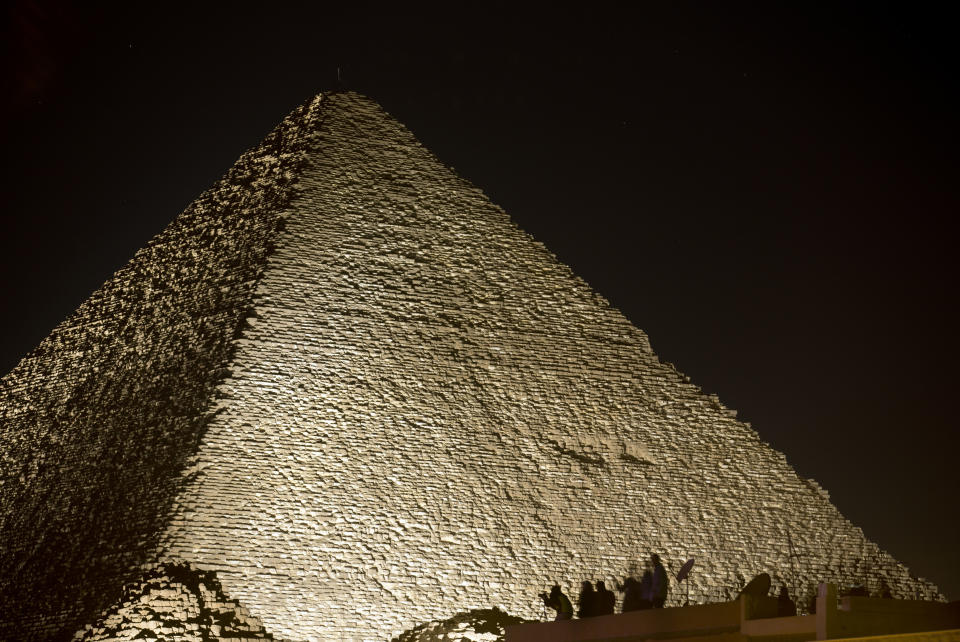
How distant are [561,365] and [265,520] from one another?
5266mm

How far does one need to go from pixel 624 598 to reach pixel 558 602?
150cm

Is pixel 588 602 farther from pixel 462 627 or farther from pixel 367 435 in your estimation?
pixel 367 435

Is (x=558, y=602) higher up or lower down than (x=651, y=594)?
lower down

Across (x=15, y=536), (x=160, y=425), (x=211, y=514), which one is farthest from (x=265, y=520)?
(x=15, y=536)

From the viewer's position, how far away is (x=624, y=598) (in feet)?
79.8

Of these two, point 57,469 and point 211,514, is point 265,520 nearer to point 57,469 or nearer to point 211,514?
point 211,514

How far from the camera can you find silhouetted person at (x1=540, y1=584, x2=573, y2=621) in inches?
904

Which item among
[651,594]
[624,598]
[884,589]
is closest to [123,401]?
[624,598]

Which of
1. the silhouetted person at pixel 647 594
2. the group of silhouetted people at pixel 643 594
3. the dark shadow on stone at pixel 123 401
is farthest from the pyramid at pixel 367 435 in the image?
the silhouetted person at pixel 647 594

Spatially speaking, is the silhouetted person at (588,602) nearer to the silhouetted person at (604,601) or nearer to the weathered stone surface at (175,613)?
the silhouetted person at (604,601)

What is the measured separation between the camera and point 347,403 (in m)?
26.7

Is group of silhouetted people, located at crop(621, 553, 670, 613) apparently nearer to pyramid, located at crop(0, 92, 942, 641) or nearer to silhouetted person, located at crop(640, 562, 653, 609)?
silhouetted person, located at crop(640, 562, 653, 609)

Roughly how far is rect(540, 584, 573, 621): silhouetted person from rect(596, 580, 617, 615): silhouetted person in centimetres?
37

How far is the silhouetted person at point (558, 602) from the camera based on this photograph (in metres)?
23.0
